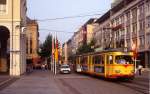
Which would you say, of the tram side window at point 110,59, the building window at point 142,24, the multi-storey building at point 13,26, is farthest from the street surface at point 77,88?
the building window at point 142,24

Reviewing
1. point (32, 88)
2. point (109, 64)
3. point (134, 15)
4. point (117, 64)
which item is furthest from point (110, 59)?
point (134, 15)

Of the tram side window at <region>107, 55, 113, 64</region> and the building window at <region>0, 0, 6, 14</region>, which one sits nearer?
the tram side window at <region>107, 55, 113, 64</region>

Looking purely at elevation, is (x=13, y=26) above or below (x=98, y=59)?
above

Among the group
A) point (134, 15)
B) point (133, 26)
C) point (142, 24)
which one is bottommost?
point (142, 24)

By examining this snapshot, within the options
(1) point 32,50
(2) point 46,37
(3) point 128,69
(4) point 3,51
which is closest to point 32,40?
(1) point 32,50

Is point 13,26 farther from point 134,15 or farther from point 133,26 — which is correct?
point 133,26

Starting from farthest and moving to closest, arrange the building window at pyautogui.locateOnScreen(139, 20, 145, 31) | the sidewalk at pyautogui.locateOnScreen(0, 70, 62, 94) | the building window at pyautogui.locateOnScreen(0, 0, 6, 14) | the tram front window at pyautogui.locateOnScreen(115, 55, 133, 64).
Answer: the building window at pyautogui.locateOnScreen(139, 20, 145, 31), the building window at pyautogui.locateOnScreen(0, 0, 6, 14), the tram front window at pyautogui.locateOnScreen(115, 55, 133, 64), the sidewalk at pyautogui.locateOnScreen(0, 70, 62, 94)

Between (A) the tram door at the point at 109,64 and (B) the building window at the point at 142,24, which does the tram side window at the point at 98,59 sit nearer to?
(A) the tram door at the point at 109,64

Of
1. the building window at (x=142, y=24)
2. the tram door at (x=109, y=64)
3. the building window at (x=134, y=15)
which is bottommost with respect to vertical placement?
the tram door at (x=109, y=64)

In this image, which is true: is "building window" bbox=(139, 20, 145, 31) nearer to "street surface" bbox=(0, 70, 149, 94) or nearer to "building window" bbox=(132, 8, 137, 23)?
"building window" bbox=(132, 8, 137, 23)

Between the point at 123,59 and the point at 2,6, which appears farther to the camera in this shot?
the point at 2,6

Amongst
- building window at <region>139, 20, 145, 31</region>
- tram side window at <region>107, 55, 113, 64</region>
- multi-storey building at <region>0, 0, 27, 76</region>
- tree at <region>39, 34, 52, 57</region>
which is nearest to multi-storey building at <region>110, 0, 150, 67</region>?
building window at <region>139, 20, 145, 31</region>

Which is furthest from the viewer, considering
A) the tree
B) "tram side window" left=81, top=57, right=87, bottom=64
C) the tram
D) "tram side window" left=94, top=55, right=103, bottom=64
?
the tree

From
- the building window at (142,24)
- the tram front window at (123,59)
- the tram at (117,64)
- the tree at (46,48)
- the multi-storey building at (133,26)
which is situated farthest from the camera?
the tree at (46,48)
